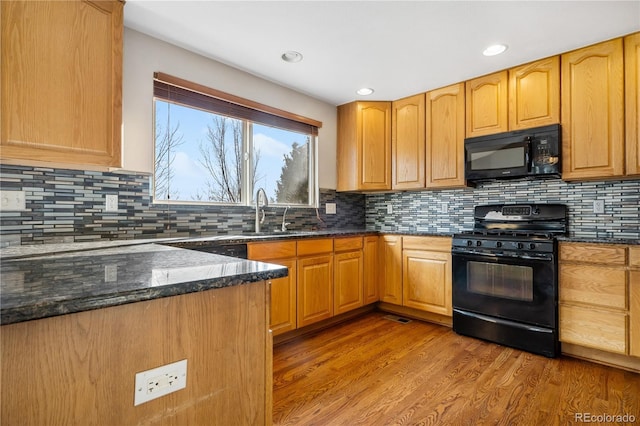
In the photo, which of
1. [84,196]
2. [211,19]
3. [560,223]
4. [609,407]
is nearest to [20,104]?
[84,196]

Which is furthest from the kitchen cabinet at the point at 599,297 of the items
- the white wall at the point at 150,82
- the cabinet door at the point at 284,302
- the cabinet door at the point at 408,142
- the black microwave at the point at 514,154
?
the white wall at the point at 150,82

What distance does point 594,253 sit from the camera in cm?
225

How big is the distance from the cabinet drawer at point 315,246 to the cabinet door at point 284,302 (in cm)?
13

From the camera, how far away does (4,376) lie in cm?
61

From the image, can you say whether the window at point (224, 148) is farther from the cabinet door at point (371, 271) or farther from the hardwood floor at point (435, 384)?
the hardwood floor at point (435, 384)

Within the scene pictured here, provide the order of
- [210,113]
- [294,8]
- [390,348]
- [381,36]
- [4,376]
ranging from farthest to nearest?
[210,113] < [390,348] < [381,36] < [294,8] < [4,376]

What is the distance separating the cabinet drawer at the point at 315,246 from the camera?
269cm

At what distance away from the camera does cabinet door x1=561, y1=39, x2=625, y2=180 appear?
232 centimetres

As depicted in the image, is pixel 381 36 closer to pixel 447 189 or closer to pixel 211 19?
pixel 211 19

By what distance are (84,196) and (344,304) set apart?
221 centimetres

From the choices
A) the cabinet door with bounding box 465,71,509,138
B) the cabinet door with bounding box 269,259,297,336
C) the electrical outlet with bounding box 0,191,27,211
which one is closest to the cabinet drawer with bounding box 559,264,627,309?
the cabinet door with bounding box 465,71,509,138

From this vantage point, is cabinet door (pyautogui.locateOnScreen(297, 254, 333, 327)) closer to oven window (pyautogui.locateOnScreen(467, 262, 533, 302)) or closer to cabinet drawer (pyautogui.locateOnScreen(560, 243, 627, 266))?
oven window (pyautogui.locateOnScreen(467, 262, 533, 302))

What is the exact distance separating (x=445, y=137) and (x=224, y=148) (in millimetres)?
2104
